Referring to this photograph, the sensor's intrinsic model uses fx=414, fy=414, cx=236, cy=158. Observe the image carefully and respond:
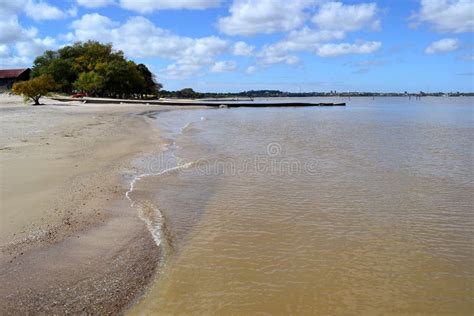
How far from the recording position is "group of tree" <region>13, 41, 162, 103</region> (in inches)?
3196

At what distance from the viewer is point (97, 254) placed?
20.7 feet

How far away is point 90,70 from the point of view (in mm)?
86188

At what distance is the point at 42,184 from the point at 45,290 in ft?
17.8

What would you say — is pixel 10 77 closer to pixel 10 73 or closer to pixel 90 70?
pixel 10 73

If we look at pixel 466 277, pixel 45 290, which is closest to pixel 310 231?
pixel 466 277

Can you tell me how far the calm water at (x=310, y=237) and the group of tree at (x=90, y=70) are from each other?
235 ft

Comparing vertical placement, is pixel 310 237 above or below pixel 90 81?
below

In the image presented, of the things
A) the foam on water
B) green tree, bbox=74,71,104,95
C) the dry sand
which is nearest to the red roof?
green tree, bbox=74,71,104,95

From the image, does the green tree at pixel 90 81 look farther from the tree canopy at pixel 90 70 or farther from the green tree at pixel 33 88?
the green tree at pixel 33 88

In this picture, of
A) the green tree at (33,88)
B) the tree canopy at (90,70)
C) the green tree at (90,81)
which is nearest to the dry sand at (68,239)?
the green tree at (33,88)

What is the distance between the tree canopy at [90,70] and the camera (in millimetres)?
81312

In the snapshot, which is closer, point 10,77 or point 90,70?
point 90,70

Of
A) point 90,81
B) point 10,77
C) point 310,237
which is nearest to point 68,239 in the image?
point 310,237

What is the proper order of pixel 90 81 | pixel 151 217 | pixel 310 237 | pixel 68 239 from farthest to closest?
pixel 90 81, pixel 151 217, pixel 310 237, pixel 68 239
